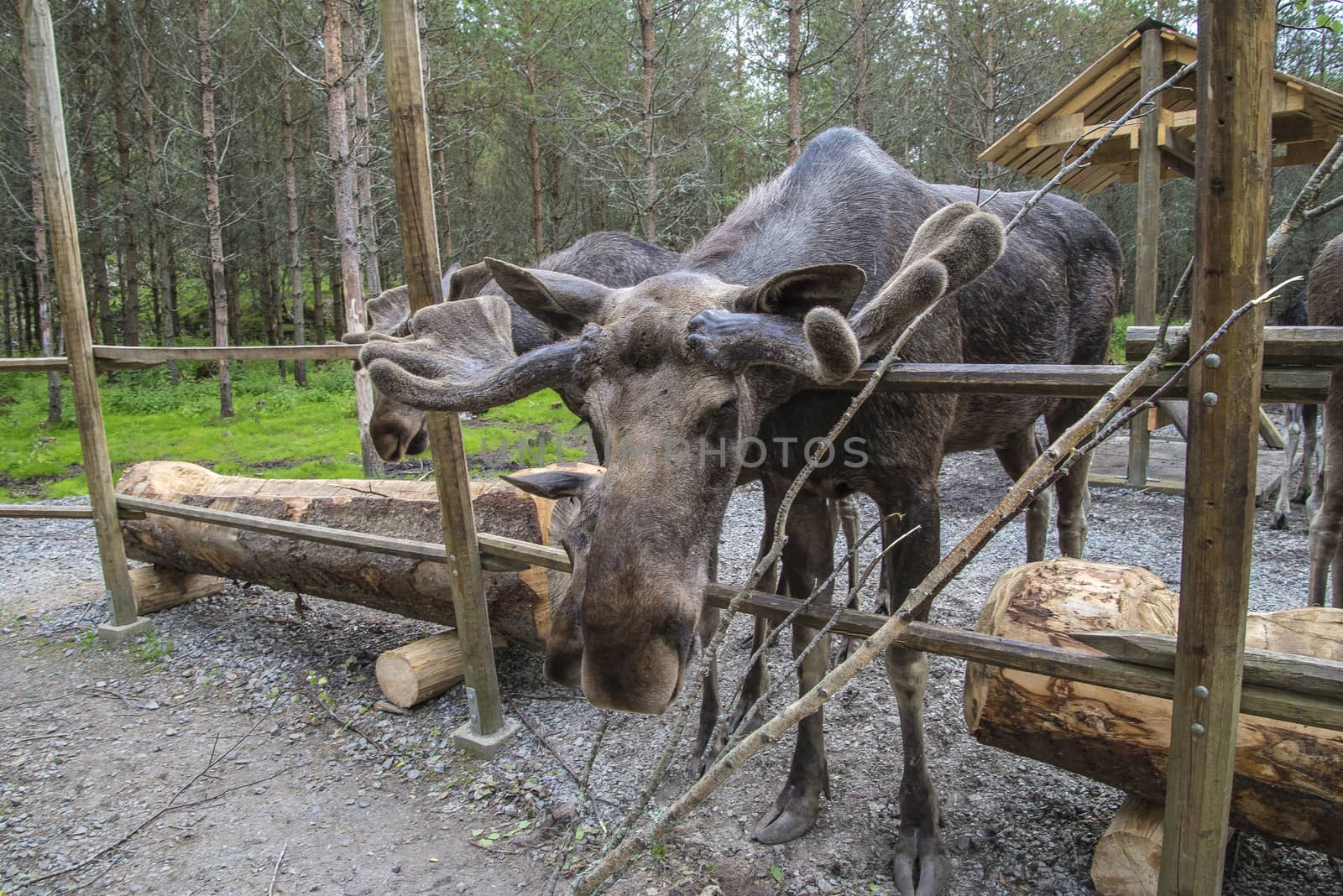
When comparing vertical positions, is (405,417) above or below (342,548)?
above

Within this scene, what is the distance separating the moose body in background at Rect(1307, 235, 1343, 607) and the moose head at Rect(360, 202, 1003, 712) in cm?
337

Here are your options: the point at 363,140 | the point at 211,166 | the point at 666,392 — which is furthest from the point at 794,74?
the point at 211,166

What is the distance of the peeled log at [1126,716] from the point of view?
2.07 meters

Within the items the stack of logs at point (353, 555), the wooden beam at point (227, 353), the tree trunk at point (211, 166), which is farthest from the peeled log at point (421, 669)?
the tree trunk at point (211, 166)

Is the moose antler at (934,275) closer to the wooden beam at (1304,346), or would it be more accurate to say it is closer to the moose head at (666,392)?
the moose head at (666,392)

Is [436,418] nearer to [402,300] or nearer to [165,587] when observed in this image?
[402,300]

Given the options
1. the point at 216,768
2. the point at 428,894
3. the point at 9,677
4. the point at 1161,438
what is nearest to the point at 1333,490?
the point at 428,894

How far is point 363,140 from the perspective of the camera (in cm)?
1128

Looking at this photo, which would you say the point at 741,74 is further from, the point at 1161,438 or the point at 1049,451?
the point at 1049,451

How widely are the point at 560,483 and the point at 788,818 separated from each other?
1.78 meters

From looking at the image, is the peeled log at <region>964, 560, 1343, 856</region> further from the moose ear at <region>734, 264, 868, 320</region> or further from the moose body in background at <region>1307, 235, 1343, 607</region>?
the moose body in background at <region>1307, 235, 1343, 607</region>

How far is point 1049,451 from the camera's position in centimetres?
156

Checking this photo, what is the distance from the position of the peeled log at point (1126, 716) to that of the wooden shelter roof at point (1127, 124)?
4.52 meters

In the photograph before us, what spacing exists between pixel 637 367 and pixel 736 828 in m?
2.02
